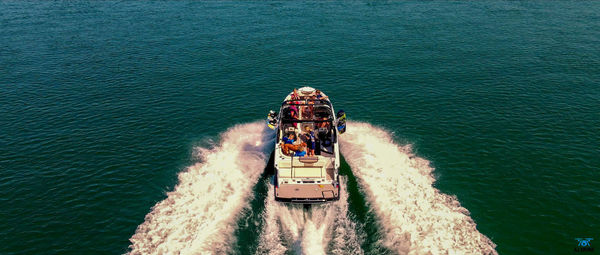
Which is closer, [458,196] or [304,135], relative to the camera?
[458,196]

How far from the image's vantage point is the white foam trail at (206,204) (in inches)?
810

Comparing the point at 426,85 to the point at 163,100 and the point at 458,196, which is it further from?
the point at 163,100

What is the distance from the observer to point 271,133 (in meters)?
33.1

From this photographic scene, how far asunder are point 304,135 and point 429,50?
3297 cm

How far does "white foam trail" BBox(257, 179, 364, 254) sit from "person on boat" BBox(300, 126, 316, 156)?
13.2 feet

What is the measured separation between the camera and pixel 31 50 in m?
53.3

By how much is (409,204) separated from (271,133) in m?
14.6

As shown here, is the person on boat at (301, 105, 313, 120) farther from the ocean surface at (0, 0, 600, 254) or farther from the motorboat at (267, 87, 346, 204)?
the ocean surface at (0, 0, 600, 254)

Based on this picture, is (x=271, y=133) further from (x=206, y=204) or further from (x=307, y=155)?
(x=206, y=204)

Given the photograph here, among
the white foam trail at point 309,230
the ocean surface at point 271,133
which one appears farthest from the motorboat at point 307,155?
the ocean surface at point 271,133

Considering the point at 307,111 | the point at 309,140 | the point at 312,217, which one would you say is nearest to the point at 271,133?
the point at 307,111

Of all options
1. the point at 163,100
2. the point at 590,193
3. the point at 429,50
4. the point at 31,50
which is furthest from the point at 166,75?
the point at 590,193

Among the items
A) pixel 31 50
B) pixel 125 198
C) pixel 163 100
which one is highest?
pixel 31 50

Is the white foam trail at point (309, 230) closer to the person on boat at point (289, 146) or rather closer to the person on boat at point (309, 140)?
the person on boat at point (289, 146)
